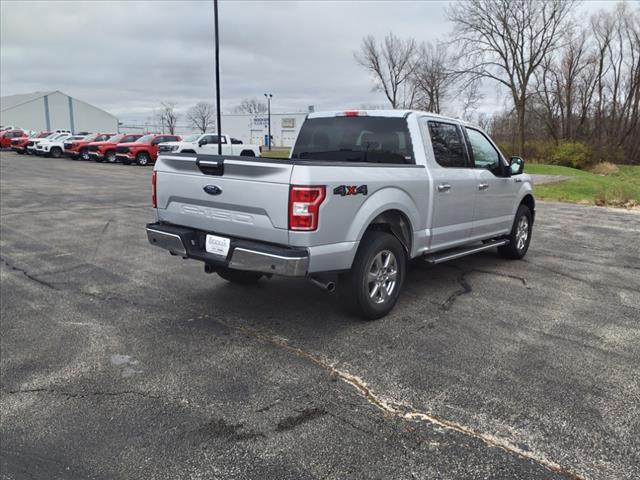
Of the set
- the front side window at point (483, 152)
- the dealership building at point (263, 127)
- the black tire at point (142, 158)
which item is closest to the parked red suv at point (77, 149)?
the black tire at point (142, 158)

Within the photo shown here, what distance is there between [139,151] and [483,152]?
27.2m

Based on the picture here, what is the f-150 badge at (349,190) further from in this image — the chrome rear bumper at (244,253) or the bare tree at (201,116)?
the bare tree at (201,116)

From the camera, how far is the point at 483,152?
639 cm

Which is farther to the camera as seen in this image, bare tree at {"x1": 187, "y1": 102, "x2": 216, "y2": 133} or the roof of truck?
bare tree at {"x1": 187, "y1": 102, "x2": 216, "y2": 133}

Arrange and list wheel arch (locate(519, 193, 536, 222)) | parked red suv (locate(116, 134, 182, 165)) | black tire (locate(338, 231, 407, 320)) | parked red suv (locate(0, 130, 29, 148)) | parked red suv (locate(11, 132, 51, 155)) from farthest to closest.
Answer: parked red suv (locate(0, 130, 29, 148)), parked red suv (locate(11, 132, 51, 155)), parked red suv (locate(116, 134, 182, 165)), wheel arch (locate(519, 193, 536, 222)), black tire (locate(338, 231, 407, 320))

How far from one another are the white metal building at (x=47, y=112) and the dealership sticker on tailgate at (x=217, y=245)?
8697cm

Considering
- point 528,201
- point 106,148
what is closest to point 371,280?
point 528,201

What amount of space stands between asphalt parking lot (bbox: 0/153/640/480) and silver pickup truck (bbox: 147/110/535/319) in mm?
560

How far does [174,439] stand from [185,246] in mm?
1958

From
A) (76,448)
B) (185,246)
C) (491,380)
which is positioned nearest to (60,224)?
(185,246)

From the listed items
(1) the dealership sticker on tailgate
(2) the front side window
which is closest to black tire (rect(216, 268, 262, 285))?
(1) the dealership sticker on tailgate

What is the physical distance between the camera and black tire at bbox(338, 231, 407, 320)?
4.38 m

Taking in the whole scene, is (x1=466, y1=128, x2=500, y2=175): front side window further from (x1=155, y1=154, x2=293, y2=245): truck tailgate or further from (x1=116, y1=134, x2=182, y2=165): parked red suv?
(x1=116, y1=134, x2=182, y2=165): parked red suv

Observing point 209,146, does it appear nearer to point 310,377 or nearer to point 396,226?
point 396,226
